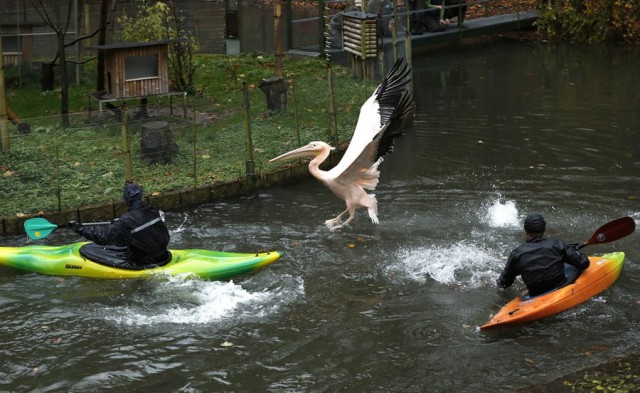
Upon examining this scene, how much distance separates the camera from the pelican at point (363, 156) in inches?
481

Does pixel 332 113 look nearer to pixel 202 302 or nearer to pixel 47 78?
pixel 202 302

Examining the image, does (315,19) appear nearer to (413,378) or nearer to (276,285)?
(276,285)

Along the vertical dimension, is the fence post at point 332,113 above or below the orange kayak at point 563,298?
above

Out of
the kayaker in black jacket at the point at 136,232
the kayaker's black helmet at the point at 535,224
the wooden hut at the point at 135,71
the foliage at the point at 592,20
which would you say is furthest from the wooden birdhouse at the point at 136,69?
the foliage at the point at 592,20

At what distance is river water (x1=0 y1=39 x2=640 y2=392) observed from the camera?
8.97 metres

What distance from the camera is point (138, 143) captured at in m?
14.3

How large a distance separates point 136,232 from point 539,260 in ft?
14.7

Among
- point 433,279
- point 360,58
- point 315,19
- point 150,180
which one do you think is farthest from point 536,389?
point 315,19

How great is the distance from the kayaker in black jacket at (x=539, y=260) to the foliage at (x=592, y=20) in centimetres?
1627

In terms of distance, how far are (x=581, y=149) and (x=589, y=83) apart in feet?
17.9

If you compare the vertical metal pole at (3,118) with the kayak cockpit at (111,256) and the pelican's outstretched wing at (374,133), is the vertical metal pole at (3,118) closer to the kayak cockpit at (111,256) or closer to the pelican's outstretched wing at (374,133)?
the kayak cockpit at (111,256)

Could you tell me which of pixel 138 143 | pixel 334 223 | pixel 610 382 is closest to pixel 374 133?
pixel 334 223

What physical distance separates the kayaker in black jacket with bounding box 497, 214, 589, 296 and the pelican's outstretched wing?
8.65 ft

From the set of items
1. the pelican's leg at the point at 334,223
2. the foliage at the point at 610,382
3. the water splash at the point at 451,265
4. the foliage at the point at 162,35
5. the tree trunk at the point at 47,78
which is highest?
the foliage at the point at 162,35
